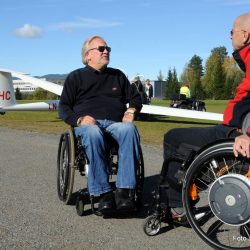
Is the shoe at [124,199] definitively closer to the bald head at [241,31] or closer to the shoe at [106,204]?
the shoe at [106,204]

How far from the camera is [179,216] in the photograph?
3289 mm

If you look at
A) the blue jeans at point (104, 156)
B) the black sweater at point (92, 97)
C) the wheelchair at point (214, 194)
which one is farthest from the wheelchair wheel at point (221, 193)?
the black sweater at point (92, 97)

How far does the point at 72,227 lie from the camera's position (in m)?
3.49

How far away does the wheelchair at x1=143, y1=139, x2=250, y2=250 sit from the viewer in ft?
9.02

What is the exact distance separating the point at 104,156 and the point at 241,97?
4.29 ft

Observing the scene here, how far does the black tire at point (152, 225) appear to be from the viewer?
3.27m

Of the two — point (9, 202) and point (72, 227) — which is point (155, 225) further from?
point (9, 202)

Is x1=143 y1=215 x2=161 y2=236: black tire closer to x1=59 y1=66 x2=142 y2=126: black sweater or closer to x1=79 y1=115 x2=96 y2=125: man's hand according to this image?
x1=79 y1=115 x2=96 y2=125: man's hand

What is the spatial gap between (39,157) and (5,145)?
67.5 inches

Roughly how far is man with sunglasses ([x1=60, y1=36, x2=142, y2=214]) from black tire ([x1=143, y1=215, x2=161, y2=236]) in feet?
0.96

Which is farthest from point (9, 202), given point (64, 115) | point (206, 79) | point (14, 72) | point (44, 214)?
point (206, 79)

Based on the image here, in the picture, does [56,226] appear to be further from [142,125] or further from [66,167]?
[142,125]

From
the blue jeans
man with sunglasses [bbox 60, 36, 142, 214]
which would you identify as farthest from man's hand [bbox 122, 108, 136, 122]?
the blue jeans

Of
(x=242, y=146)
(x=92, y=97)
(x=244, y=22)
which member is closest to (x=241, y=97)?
(x=242, y=146)
